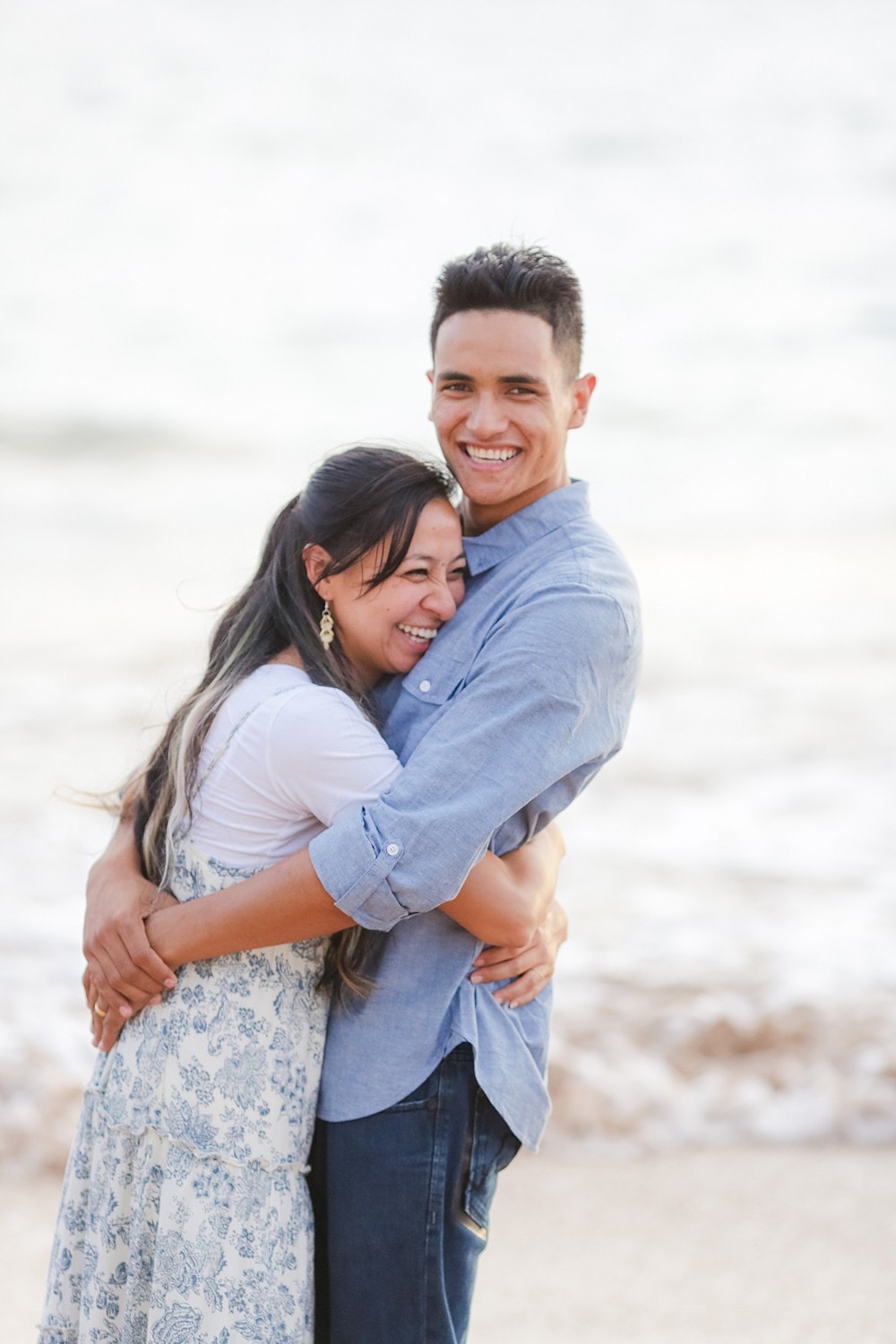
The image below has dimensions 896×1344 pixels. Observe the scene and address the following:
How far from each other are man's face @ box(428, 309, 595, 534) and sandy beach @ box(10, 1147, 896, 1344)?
79.6 inches

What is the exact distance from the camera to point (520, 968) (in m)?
1.95

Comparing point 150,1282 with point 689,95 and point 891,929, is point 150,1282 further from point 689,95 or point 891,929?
point 689,95

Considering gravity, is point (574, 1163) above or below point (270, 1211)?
below

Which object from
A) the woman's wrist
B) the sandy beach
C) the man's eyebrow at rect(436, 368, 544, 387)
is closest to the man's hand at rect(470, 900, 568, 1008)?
the woman's wrist

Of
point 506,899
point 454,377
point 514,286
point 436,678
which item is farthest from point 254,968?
point 514,286

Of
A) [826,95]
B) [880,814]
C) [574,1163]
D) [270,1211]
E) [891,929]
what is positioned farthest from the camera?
[826,95]

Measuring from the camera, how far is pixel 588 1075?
14.0 feet

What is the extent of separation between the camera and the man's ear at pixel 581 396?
2314mm

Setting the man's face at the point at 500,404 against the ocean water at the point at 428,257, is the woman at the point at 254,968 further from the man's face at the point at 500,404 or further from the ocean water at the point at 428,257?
the ocean water at the point at 428,257

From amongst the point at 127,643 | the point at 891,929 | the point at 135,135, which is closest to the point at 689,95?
the point at 135,135

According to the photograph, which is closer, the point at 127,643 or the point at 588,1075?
the point at 588,1075

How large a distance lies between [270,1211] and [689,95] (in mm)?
13624

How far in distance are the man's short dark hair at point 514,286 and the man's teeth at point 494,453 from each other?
192 millimetres

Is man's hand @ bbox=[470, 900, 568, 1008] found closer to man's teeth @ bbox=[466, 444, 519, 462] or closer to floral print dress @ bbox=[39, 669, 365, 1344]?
floral print dress @ bbox=[39, 669, 365, 1344]
